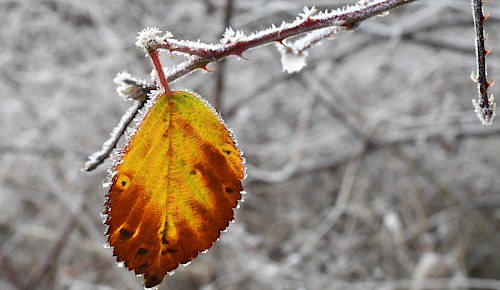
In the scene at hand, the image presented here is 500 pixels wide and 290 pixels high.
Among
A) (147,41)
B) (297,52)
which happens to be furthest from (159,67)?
(297,52)

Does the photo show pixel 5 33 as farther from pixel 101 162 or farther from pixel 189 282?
pixel 101 162

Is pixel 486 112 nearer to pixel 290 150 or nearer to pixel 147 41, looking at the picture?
pixel 147 41

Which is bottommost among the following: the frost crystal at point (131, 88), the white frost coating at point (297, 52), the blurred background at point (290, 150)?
the frost crystal at point (131, 88)

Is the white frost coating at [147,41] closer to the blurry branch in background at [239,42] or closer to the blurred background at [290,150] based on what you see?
the blurry branch in background at [239,42]

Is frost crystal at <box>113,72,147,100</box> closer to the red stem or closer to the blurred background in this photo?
the red stem

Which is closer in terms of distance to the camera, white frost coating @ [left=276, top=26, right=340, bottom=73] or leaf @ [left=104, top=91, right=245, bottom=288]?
leaf @ [left=104, top=91, right=245, bottom=288]

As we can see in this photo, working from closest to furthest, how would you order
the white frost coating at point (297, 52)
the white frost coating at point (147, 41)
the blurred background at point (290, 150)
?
the white frost coating at point (147, 41)
the white frost coating at point (297, 52)
the blurred background at point (290, 150)

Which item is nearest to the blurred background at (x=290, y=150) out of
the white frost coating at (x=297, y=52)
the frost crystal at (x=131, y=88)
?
the white frost coating at (x=297, y=52)

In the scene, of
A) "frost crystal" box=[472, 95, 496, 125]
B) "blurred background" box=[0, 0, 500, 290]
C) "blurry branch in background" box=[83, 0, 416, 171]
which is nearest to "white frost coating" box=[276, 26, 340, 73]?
"blurry branch in background" box=[83, 0, 416, 171]
